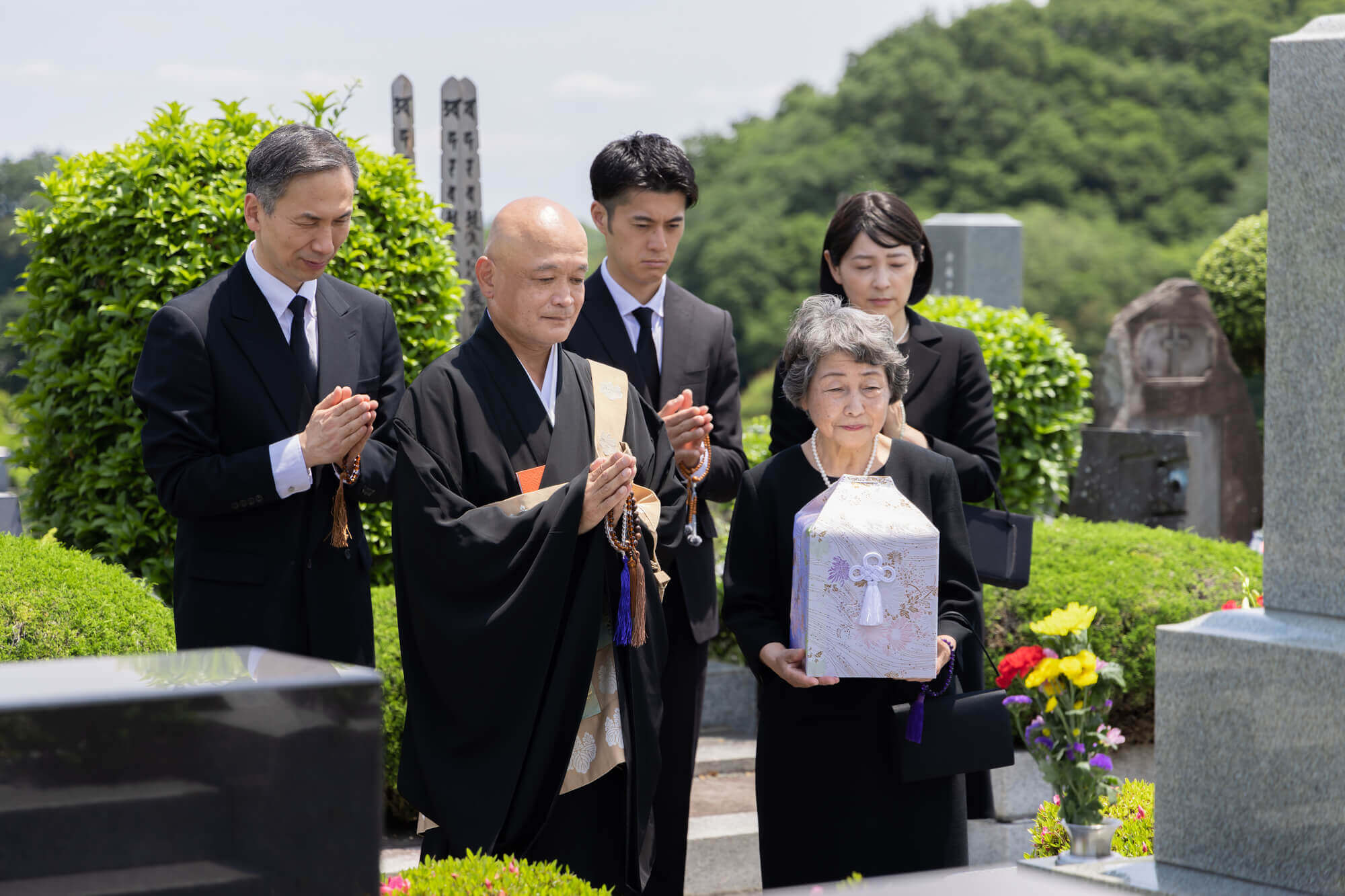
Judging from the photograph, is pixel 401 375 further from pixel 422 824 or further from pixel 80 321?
pixel 80 321

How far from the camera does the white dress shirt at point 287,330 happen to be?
3.25 metres

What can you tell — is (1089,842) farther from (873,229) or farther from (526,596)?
(873,229)

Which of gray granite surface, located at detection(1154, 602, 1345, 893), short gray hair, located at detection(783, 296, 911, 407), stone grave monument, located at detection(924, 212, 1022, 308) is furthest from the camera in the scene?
stone grave monument, located at detection(924, 212, 1022, 308)

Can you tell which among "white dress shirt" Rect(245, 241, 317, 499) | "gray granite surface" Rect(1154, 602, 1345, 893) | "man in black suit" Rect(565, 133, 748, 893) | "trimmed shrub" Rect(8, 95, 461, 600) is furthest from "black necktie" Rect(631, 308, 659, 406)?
"trimmed shrub" Rect(8, 95, 461, 600)

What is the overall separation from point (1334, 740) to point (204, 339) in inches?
105

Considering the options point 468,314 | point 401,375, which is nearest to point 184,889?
point 401,375

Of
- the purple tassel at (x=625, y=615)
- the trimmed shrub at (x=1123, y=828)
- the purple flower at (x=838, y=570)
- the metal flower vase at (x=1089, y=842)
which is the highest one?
the purple flower at (x=838, y=570)

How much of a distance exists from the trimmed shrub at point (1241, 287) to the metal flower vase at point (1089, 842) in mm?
14369

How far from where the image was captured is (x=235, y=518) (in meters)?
3.37

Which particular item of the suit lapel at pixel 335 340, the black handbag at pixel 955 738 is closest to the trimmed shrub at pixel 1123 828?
the black handbag at pixel 955 738

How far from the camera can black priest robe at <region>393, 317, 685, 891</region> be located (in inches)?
119

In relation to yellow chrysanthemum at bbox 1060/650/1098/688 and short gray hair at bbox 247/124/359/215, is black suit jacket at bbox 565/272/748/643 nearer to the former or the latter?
short gray hair at bbox 247/124/359/215

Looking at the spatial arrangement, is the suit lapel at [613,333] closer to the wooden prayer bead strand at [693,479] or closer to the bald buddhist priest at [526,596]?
the wooden prayer bead strand at [693,479]

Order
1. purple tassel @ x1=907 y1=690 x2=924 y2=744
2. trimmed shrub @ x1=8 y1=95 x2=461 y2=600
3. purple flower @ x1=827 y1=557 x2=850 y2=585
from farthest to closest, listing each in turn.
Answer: trimmed shrub @ x1=8 y1=95 x2=461 y2=600 < purple tassel @ x1=907 y1=690 x2=924 y2=744 < purple flower @ x1=827 y1=557 x2=850 y2=585
